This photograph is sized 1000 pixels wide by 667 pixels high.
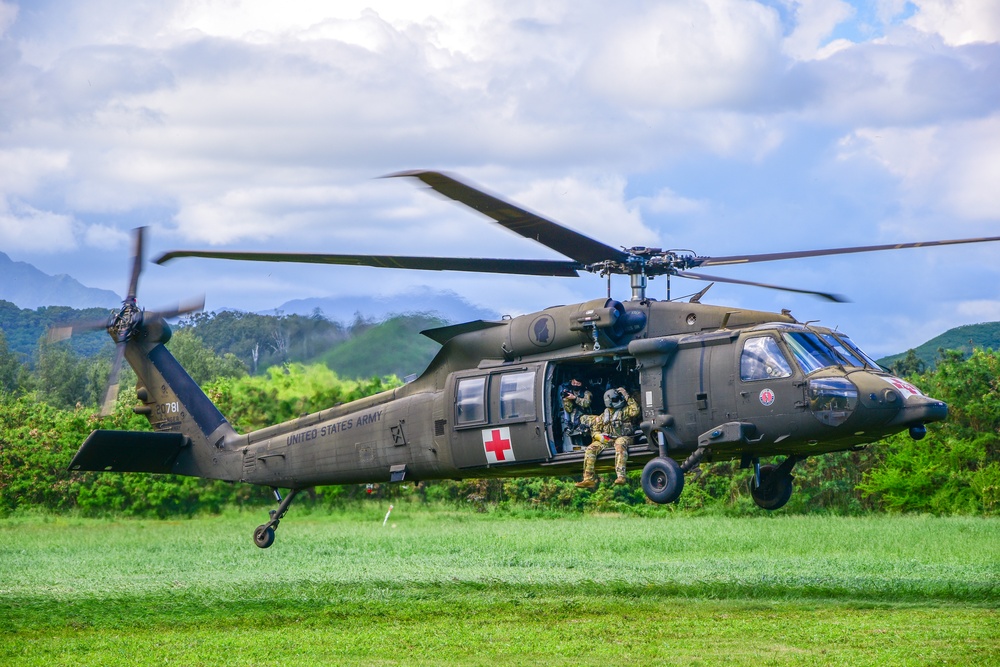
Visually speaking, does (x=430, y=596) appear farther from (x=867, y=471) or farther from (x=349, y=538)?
(x=867, y=471)

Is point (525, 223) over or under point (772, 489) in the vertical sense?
over

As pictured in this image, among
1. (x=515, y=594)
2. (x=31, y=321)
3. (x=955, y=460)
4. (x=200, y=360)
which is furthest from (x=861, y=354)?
(x=31, y=321)

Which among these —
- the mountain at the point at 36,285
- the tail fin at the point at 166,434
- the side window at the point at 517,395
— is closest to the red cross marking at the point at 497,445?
the side window at the point at 517,395

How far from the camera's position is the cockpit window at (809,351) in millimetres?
14805

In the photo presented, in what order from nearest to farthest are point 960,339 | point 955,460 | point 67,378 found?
point 955,460 → point 960,339 → point 67,378

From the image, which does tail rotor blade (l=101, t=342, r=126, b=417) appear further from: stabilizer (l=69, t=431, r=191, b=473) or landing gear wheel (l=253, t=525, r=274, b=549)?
landing gear wheel (l=253, t=525, r=274, b=549)

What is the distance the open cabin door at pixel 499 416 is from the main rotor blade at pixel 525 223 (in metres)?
1.75

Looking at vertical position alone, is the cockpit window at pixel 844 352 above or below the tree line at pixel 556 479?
above

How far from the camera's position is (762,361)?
14945mm

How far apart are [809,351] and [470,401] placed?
483 centimetres

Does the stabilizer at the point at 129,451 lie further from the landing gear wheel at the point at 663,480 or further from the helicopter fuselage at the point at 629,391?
the landing gear wheel at the point at 663,480

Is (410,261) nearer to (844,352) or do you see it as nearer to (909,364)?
(844,352)

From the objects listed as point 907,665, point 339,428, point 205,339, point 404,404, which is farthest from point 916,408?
point 205,339

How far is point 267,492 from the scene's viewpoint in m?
34.9
